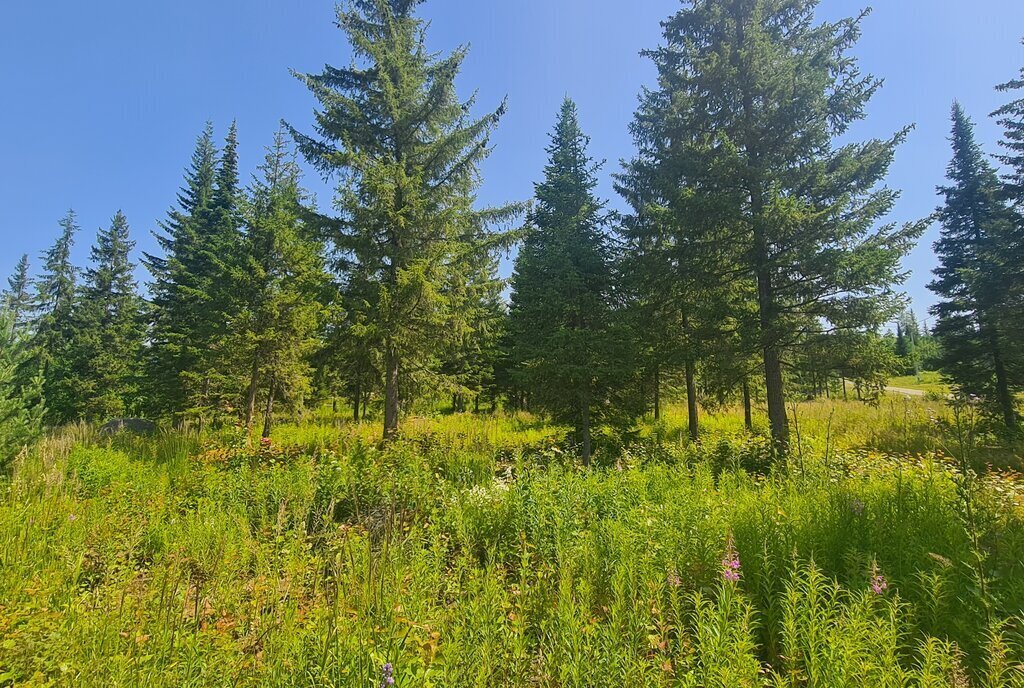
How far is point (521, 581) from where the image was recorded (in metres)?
3.22

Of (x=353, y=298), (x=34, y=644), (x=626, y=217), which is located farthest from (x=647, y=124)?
(x=34, y=644)

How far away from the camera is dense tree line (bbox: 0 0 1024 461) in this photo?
26.9 feet

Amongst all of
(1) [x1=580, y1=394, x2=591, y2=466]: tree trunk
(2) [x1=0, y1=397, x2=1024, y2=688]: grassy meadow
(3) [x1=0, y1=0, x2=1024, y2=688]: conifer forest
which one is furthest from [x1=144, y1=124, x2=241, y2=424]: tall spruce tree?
(1) [x1=580, y1=394, x2=591, y2=466]: tree trunk

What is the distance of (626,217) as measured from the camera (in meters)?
13.0

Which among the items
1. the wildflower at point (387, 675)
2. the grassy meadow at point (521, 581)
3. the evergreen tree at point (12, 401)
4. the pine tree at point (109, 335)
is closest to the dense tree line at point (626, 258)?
the evergreen tree at point (12, 401)

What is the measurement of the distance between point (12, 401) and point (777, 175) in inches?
560

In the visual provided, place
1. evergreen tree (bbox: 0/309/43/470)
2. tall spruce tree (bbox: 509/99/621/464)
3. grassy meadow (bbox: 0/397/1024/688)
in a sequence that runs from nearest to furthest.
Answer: grassy meadow (bbox: 0/397/1024/688) < evergreen tree (bbox: 0/309/43/470) < tall spruce tree (bbox: 509/99/621/464)

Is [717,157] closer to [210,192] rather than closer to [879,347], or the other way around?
[879,347]

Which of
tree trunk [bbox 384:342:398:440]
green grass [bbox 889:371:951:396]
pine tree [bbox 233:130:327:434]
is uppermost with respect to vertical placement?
pine tree [bbox 233:130:327:434]

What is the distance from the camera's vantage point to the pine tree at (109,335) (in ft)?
81.6

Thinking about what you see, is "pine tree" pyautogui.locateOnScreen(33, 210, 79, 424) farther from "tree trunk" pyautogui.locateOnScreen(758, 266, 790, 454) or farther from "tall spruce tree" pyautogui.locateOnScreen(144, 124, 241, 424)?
"tree trunk" pyautogui.locateOnScreen(758, 266, 790, 454)

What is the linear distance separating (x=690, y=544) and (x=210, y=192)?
98.7 feet

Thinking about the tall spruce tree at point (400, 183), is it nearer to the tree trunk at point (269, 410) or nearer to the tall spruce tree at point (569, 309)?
the tall spruce tree at point (569, 309)

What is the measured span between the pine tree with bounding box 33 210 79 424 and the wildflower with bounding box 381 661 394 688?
81.1ft
